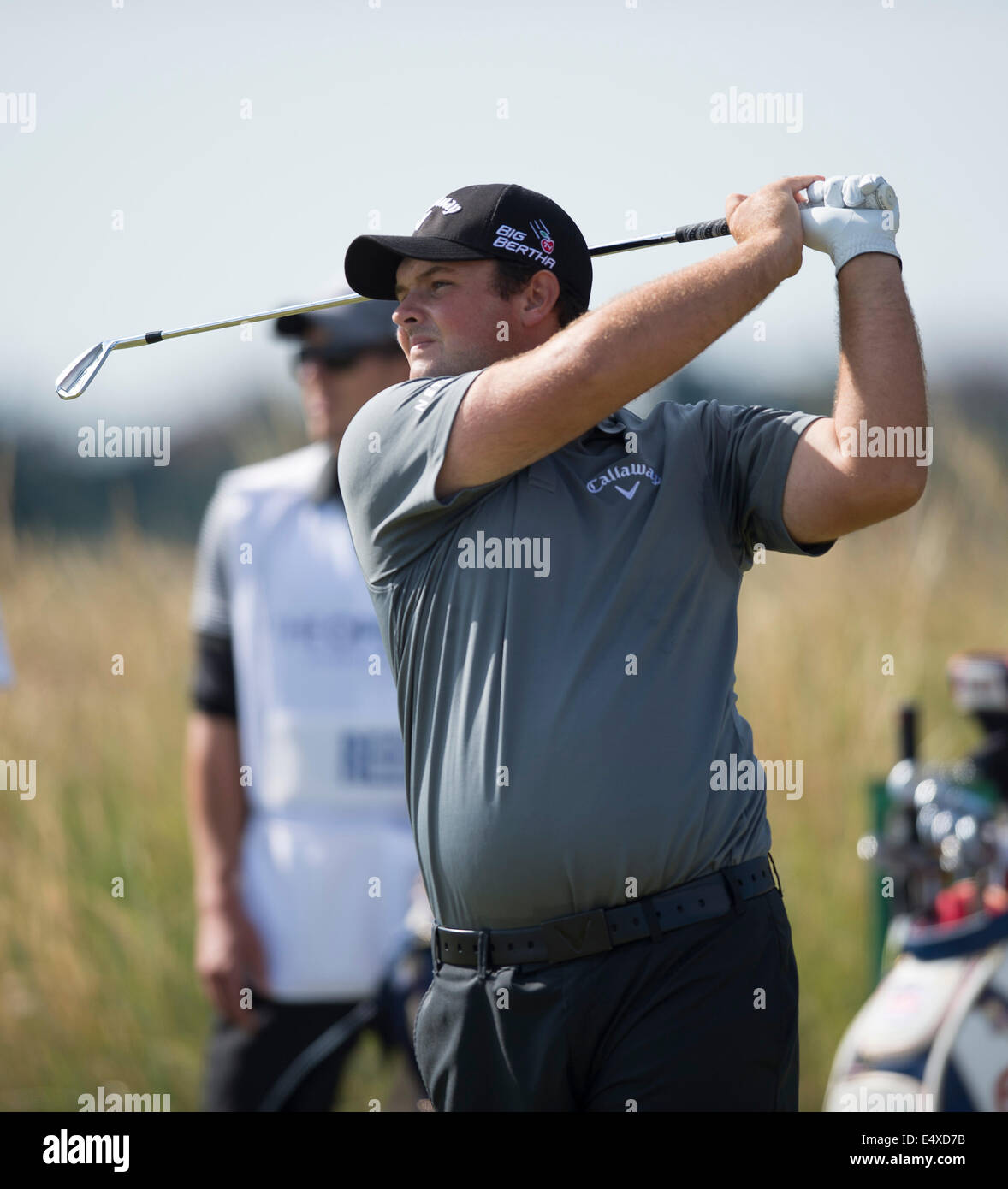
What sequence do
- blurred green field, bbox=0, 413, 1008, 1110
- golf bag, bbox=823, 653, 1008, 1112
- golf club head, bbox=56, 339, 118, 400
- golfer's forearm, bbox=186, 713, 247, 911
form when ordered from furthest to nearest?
blurred green field, bbox=0, 413, 1008, 1110 < golfer's forearm, bbox=186, 713, 247, 911 < golf bag, bbox=823, 653, 1008, 1112 < golf club head, bbox=56, 339, 118, 400

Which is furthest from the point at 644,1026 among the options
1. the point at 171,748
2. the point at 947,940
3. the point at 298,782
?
the point at 171,748

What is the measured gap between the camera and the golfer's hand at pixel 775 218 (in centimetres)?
219

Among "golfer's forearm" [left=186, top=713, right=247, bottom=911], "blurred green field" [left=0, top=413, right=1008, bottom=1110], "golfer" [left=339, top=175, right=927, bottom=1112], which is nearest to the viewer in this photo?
"golfer" [left=339, top=175, right=927, bottom=1112]

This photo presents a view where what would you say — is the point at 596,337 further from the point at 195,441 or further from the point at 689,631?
the point at 195,441

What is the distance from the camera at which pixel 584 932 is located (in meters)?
2.16

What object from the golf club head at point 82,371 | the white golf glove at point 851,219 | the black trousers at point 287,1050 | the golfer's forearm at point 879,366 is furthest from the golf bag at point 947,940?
the golf club head at point 82,371

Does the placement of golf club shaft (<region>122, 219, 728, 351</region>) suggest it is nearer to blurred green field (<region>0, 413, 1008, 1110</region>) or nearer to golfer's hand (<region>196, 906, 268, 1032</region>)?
golfer's hand (<region>196, 906, 268, 1032</region>)

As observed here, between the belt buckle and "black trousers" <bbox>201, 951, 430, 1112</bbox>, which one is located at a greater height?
the belt buckle

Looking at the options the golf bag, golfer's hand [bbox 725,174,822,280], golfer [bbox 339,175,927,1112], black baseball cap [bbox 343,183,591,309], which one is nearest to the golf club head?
black baseball cap [bbox 343,183,591,309]

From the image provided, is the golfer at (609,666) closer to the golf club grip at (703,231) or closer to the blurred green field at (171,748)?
the golf club grip at (703,231)

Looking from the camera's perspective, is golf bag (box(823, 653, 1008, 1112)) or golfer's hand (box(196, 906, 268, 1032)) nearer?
golf bag (box(823, 653, 1008, 1112))

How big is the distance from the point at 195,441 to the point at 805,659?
333 centimetres

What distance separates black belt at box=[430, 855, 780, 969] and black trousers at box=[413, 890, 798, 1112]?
2cm

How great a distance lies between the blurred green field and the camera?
16.2 feet
